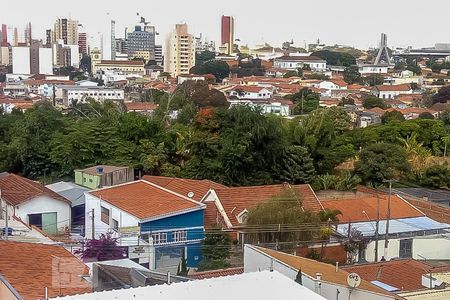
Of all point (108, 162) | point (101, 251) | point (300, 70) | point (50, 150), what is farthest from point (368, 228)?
point (300, 70)

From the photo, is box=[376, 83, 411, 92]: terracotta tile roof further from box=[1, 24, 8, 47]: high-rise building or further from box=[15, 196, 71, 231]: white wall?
box=[1, 24, 8, 47]: high-rise building

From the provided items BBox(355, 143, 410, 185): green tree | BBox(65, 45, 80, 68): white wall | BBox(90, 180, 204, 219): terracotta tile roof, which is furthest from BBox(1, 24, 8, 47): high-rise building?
BBox(90, 180, 204, 219): terracotta tile roof

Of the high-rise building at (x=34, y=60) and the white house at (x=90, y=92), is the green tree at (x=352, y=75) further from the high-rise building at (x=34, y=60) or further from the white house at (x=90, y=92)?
Answer: the high-rise building at (x=34, y=60)

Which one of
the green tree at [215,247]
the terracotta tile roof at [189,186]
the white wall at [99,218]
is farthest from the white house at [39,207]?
the green tree at [215,247]

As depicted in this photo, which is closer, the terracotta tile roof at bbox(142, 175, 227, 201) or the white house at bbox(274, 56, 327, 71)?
the terracotta tile roof at bbox(142, 175, 227, 201)

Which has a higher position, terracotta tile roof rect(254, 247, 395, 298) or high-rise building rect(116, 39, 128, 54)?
high-rise building rect(116, 39, 128, 54)

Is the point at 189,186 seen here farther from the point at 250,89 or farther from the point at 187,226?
the point at 250,89
